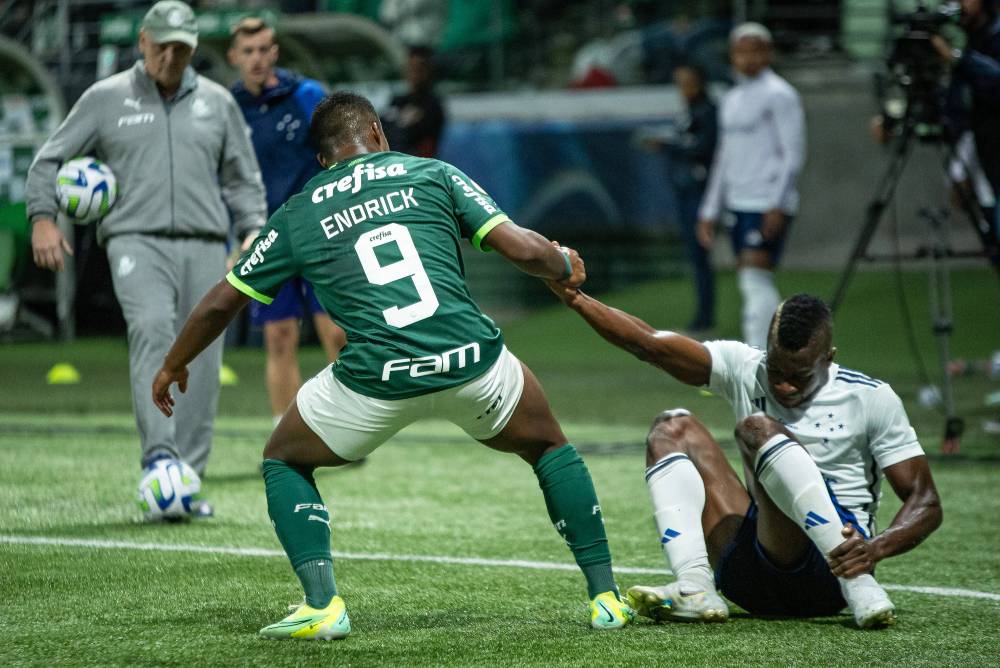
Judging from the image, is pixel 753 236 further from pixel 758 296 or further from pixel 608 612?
pixel 608 612

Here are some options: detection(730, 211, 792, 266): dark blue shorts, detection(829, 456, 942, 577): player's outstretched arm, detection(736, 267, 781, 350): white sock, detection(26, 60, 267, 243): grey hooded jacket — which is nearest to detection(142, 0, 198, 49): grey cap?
detection(26, 60, 267, 243): grey hooded jacket

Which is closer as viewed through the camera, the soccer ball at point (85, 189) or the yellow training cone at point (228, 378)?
the soccer ball at point (85, 189)

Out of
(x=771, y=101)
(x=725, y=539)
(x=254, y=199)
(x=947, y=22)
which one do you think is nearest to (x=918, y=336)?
(x=771, y=101)

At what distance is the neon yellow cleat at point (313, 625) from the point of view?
440 centimetres

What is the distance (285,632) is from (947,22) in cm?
647

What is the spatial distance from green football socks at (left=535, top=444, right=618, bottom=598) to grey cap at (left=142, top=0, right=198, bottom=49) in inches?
122

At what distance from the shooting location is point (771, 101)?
11102mm

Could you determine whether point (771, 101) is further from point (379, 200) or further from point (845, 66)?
point (845, 66)

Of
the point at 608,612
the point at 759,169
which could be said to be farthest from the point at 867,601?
the point at 759,169

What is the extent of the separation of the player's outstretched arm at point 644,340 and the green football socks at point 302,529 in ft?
3.25

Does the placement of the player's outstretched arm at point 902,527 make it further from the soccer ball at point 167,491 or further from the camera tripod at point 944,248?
the camera tripod at point 944,248

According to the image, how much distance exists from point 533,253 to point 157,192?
118 inches

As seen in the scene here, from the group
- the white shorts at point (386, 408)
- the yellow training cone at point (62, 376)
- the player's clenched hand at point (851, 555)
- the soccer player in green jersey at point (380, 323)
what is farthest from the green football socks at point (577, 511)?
the yellow training cone at point (62, 376)

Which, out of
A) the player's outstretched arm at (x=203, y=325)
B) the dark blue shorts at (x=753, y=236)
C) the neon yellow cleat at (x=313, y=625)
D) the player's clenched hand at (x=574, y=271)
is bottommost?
the dark blue shorts at (x=753, y=236)
